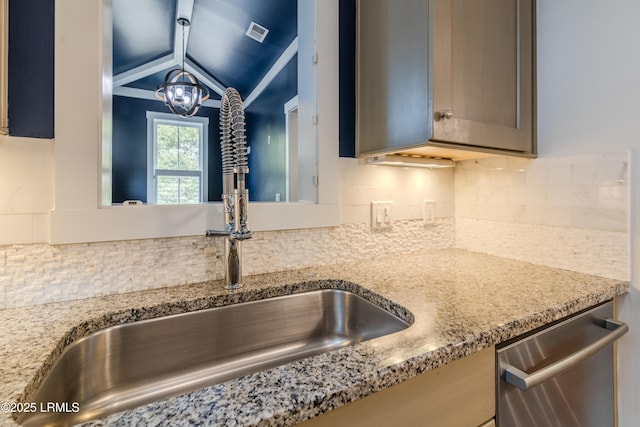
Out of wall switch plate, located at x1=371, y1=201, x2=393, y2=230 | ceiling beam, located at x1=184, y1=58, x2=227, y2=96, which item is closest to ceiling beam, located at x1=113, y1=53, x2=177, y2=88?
ceiling beam, located at x1=184, y1=58, x2=227, y2=96

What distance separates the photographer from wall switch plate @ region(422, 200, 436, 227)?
1.40m

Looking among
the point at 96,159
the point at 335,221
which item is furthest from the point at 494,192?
the point at 96,159

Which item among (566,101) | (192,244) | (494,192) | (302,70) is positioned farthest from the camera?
(494,192)

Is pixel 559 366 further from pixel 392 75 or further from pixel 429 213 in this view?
pixel 392 75

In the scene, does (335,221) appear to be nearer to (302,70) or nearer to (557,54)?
(302,70)

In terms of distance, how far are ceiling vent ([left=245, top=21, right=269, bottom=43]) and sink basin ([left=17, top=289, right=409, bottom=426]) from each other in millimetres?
2500

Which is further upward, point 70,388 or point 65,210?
point 65,210

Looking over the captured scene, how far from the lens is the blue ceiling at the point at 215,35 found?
2418 mm

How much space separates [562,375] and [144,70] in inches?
213

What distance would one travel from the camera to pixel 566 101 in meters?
1.09

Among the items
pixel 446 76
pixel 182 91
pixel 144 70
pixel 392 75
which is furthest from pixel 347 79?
pixel 144 70

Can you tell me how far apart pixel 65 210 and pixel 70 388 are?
416 mm

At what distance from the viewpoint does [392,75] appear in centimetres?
103

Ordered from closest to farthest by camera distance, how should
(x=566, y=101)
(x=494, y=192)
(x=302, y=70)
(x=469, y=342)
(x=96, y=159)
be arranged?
(x=469, y=342) → (x=96, y=159) → (x=566, y=101) → (x=302, y=70) → (x=494, y=192)
